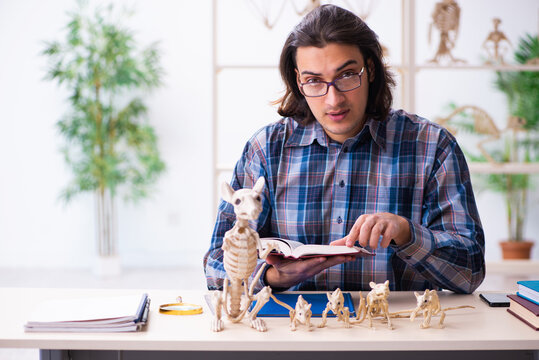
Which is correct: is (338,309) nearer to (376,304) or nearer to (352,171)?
(376,304)

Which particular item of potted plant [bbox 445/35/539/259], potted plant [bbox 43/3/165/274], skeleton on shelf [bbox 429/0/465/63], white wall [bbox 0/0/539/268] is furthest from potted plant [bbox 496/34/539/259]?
potted plant [bbox 43/3/165/274]

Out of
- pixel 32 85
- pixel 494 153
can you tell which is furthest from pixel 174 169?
pixel 494 153

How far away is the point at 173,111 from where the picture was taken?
15.1ft

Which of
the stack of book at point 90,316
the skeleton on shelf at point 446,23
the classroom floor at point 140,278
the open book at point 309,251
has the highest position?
the skeleton on shelf at point 446,23

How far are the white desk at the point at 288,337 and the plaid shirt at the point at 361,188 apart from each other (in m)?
0.34

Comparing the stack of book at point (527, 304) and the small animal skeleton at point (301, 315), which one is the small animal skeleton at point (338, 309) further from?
the stack of book at point (527, 304)

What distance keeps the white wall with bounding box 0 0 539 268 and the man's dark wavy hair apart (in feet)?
8.99

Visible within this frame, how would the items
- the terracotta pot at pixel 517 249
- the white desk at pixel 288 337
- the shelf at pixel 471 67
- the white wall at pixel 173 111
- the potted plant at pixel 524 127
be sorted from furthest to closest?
the white wall at pixel 173 111 → the potted plant at pixel 524 127 → the terracotta pot at pixel 517 249 → the shelf at pixel 471 67 → the white desk at pixel 288 337

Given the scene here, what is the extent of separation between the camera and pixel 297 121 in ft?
5.78

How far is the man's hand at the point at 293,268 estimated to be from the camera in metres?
1.30

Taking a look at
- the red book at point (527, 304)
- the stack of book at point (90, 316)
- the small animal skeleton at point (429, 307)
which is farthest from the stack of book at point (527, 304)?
the stack of book at point (90, 316)

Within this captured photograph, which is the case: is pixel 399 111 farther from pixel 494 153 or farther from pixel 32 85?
pixel 32 85

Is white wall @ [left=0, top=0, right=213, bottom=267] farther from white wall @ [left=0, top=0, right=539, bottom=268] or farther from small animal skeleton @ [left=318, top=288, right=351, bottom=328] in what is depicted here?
small animal skeleton @ [left=318, top=288, right=351, bottom=328]

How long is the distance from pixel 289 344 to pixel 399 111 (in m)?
0.90
